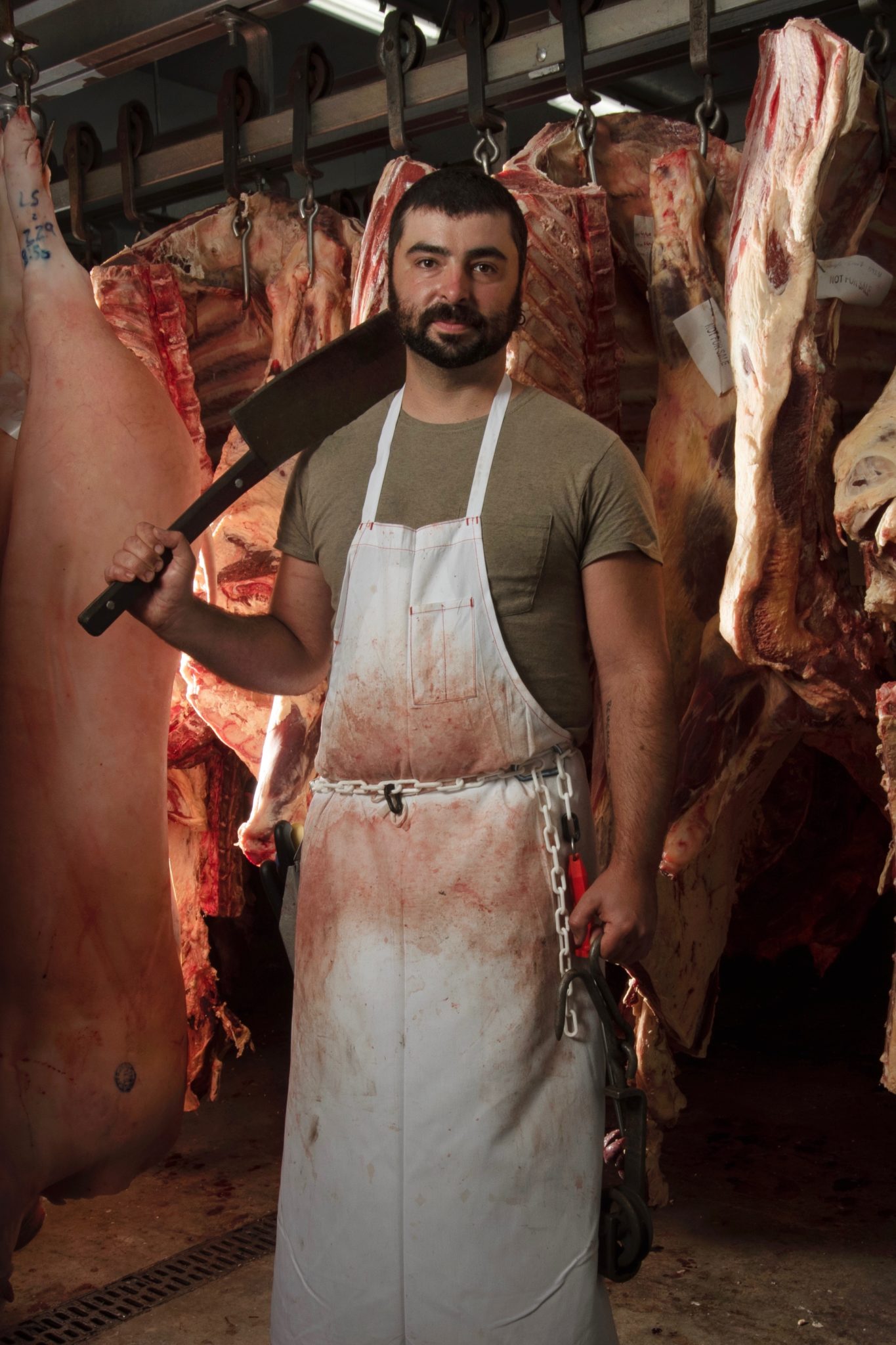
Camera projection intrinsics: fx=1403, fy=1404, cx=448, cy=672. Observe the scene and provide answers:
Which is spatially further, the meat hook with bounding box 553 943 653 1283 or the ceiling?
the ceiling

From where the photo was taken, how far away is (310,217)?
2971 mm

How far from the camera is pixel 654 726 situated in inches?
77.2

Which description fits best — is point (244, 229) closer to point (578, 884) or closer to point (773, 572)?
point (773, 572)

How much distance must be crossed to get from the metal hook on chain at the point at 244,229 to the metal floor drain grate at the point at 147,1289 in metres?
2.07

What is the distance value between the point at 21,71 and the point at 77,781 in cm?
137

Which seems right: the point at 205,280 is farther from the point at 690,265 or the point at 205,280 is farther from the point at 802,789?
the point at 802,789

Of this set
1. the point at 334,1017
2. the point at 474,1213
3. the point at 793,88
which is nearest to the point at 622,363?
the point at 793,88

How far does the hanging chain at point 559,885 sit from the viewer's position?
194 centimetres

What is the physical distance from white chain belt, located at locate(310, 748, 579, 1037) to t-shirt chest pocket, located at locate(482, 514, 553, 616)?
22cm

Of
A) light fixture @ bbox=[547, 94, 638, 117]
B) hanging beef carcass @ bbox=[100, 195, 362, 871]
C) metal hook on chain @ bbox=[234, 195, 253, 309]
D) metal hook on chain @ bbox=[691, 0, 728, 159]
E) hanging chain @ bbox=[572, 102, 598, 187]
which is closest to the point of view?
metal hook on chain @ bbox=[691, 0, 728, 159]

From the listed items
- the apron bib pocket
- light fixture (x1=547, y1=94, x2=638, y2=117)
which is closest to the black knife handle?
the apron bib pocket

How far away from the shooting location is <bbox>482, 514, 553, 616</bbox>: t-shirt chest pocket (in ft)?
6.42

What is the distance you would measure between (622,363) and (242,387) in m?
1.02

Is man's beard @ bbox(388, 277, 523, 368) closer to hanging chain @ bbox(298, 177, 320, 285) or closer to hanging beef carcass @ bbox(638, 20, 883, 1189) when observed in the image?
hanging beef carcass @ bbox(638, 20, 883, 1189)
